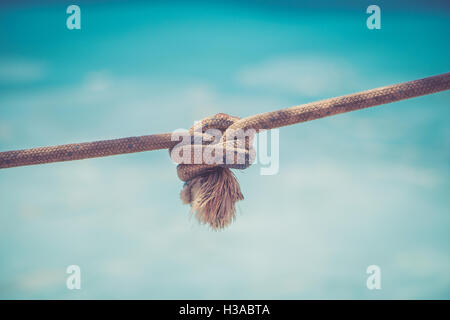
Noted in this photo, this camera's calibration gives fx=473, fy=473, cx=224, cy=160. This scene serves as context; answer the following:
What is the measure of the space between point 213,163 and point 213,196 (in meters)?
0.09

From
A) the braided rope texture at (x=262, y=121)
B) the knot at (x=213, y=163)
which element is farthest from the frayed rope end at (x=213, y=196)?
the braided rope texture at (x=262, y=121)

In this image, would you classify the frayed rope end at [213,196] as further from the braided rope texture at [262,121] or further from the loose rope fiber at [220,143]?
the braided rope texture at [262,121]

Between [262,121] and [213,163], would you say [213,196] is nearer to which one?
[213,163]

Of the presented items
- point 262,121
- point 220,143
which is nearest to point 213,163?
point 220,143

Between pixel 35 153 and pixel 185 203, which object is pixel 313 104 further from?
pixel 35 153

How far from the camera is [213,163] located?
121 centimetres

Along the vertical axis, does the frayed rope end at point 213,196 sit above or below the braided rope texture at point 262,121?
below

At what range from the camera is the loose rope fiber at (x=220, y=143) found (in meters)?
1.20

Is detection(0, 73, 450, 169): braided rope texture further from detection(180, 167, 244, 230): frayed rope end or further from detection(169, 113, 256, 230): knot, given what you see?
detection(180, 167, 244, 230): frayed rope end

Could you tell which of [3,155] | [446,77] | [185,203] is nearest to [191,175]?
[185,203]

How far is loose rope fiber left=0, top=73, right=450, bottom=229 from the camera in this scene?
120cm

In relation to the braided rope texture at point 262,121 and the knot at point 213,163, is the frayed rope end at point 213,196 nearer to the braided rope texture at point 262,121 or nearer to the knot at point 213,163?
the knot at point 213,163

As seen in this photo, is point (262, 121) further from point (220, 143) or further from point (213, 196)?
point (213, 196)

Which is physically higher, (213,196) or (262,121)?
(262,121)
